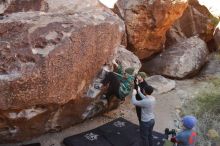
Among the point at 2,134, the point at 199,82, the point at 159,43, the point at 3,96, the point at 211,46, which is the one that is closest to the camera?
the point at 3,96

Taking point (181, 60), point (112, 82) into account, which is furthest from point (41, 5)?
point (181, 60)

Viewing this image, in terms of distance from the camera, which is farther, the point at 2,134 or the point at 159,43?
the point at 159,43

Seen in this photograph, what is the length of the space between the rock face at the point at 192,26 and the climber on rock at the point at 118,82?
5499 mm

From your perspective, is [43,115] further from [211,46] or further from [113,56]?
[211,46]

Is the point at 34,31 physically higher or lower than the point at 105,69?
higher

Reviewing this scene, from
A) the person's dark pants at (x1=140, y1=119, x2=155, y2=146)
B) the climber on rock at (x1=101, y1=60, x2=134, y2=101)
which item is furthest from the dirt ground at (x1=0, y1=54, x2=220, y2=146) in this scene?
the person's dark pants at (x1=140, y1=119, x2=155, y2=146)

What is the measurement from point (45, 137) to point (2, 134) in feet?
3.49

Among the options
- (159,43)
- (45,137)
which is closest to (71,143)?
(45,137)

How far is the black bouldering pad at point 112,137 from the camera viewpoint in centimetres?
852

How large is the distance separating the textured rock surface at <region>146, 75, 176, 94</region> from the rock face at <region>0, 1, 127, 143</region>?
9.66ft

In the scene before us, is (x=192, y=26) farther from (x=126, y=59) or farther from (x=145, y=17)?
(x=126, y=59)

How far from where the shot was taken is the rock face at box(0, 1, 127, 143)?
7094 mm

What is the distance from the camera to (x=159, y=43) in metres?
13.5

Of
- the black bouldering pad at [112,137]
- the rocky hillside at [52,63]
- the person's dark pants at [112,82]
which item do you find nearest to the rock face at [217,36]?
the rocky hillside at [52,63]
